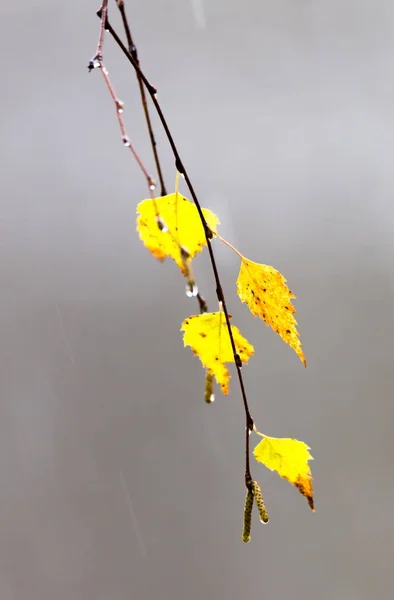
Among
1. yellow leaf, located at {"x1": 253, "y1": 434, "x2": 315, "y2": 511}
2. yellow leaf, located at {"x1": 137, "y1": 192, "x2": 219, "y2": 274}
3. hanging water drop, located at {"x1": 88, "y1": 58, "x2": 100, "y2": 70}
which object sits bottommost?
yellow leaf, located at {"x1": 253, "y1": 434, "x2": 315, "y2": 511}

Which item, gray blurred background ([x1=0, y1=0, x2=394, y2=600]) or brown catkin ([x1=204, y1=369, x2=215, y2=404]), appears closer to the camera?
brown catkin ([x1=204, y1=369, x2=215, y2=404])

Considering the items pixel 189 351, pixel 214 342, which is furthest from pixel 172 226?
pixel 189 351

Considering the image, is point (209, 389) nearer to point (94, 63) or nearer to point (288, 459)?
point (288, 459)

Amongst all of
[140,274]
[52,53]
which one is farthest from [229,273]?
[52,53]

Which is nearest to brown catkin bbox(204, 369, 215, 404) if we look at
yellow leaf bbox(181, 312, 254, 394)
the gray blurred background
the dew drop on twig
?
yellow leaf bbox(181, 312, 254, 394)

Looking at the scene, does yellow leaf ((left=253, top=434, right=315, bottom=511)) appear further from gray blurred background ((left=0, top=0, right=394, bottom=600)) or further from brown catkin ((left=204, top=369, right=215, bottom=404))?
gray blurred background ((left=0, top=0, right=394, bottom=600))

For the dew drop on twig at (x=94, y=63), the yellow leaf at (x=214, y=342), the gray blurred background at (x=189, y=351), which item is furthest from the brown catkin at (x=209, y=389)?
the gray blurred background at (x=189, y=351)
